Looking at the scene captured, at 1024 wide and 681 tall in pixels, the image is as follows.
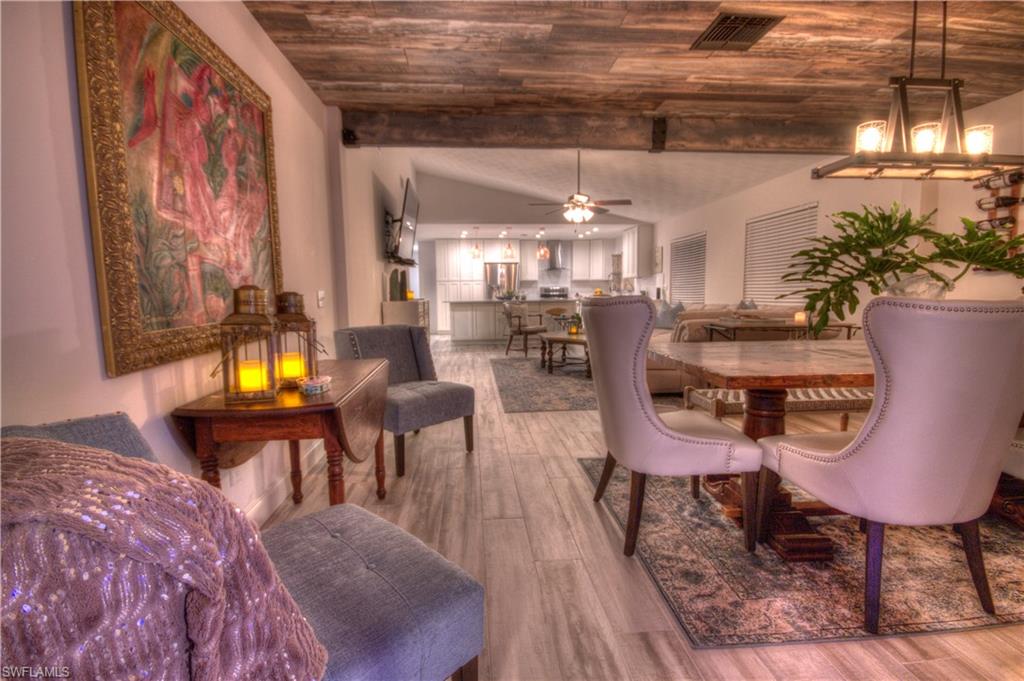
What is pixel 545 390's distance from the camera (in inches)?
195

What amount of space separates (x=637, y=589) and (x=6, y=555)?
1691mm

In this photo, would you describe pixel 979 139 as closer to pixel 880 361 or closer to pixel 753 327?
pixel 880 361

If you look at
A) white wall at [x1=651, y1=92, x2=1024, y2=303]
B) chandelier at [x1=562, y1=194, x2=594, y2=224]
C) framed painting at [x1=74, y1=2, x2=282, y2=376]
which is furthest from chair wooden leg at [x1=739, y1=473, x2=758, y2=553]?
chandelier at [x1=562, y1=194, x2=594, y2=224]

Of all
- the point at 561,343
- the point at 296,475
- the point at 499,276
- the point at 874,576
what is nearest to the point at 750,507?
the point at 874,576

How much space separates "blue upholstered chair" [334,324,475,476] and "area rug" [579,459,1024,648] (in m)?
1.17

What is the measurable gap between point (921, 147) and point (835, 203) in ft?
8.74

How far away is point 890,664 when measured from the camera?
1.33 meters

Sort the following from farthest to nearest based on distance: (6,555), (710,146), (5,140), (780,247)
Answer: (780,247)
(710,146)
(5,140)
(6,555)

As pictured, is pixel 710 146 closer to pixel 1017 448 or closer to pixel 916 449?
pixel 1017 448

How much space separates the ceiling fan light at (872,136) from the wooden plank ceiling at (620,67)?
0.52 m

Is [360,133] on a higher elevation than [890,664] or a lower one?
higher

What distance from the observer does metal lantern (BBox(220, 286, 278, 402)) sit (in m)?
1.56

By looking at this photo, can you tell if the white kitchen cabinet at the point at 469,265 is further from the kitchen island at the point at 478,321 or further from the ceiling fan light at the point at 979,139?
the ceiling fan light at the point at 979,139

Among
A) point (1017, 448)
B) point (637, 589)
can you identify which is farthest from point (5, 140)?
point (1017, 448)
